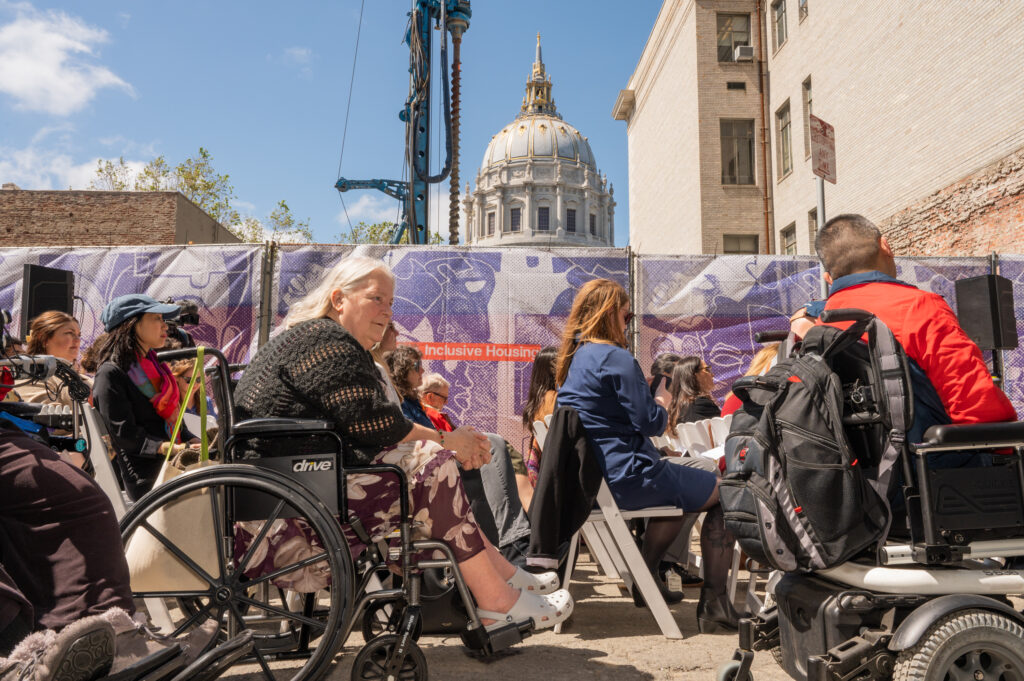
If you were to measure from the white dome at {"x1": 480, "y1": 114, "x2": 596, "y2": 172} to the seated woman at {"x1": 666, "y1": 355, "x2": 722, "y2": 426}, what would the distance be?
116m

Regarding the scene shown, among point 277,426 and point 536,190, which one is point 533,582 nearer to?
point 277,426

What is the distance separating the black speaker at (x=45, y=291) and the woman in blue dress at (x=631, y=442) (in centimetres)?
604

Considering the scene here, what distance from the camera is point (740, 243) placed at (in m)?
27.4

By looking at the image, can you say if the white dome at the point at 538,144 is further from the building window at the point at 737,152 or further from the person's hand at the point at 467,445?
the person's hand at the point at 467,445

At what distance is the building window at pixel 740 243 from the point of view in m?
27.3

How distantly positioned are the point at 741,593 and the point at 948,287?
560cm

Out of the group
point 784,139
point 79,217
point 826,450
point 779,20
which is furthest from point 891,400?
point 779,20

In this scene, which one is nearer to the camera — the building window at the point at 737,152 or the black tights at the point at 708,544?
the black tights at the point at 708,544

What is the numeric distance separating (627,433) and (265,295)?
18.4 ft

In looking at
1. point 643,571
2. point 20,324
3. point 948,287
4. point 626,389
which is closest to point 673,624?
point 643,571

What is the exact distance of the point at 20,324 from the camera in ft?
28.0

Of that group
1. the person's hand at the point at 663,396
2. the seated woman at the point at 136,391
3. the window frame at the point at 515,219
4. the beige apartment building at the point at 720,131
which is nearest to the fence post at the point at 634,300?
the person's hand at the point at 663,396

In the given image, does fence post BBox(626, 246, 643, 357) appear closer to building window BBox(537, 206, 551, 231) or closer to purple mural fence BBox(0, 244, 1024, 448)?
purple mural fence BBox(0, 244, 1024, 448)

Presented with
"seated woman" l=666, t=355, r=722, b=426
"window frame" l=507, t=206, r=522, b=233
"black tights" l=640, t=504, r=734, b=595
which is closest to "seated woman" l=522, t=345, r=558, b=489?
"black tights" l=640, t=504, r=734, b=595
